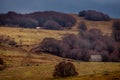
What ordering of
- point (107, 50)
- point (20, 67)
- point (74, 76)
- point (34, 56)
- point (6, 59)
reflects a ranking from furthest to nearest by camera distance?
point (107, 50)
point (34, 56)
point (6, 59)
point (20, 67)
point (74, 76)

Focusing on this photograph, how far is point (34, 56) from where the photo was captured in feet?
500

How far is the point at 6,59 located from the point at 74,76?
38.8 meters

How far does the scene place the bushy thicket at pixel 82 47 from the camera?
16400 cm

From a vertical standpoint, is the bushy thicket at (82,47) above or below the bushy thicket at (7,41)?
below

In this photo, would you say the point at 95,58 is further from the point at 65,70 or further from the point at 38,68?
the point at 65,70

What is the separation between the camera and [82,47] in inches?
7224

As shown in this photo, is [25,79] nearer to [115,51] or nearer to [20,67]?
[20,67]

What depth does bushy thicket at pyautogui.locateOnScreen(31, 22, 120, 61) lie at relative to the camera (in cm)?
16400

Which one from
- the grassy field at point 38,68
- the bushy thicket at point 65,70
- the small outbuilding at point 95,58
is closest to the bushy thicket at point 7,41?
the grassy field at point 38,68

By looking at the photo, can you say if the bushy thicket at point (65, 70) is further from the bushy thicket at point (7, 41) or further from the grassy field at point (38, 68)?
the bushy thicket at point (7, 41)

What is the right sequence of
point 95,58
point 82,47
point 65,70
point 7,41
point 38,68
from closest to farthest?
point 65,70 < point 38,68 < point 95,58 < point 7,41 < point 82,47

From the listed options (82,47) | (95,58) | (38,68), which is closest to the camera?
(38,68)

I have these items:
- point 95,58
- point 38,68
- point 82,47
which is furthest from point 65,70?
point 82,47

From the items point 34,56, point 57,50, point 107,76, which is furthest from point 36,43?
point 107,76
